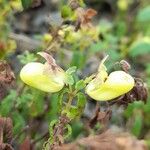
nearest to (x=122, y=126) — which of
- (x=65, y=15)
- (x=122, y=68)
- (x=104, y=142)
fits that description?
(x=65, y=15)

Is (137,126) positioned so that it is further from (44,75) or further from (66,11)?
(44,75)

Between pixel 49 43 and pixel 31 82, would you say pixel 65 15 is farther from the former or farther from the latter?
pixel 31 82

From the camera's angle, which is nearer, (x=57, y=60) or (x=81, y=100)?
(x=81, y=100)

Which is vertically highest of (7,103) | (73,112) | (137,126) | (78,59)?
(73,112)

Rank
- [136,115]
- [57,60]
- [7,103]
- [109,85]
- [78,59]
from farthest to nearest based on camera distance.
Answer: [57,60] → [136,115] → [78,59] → [7,103] → [109,85]

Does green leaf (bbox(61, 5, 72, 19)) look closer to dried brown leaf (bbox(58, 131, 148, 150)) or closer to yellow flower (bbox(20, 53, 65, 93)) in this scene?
yellow flower (bbox(20, 53, 65, 93))

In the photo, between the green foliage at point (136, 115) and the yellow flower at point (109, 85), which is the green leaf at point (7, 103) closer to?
the green foliage at point (136, 115)

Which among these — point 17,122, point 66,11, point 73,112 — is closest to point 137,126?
point 17,122

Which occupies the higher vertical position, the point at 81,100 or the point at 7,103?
the point at 81,100
